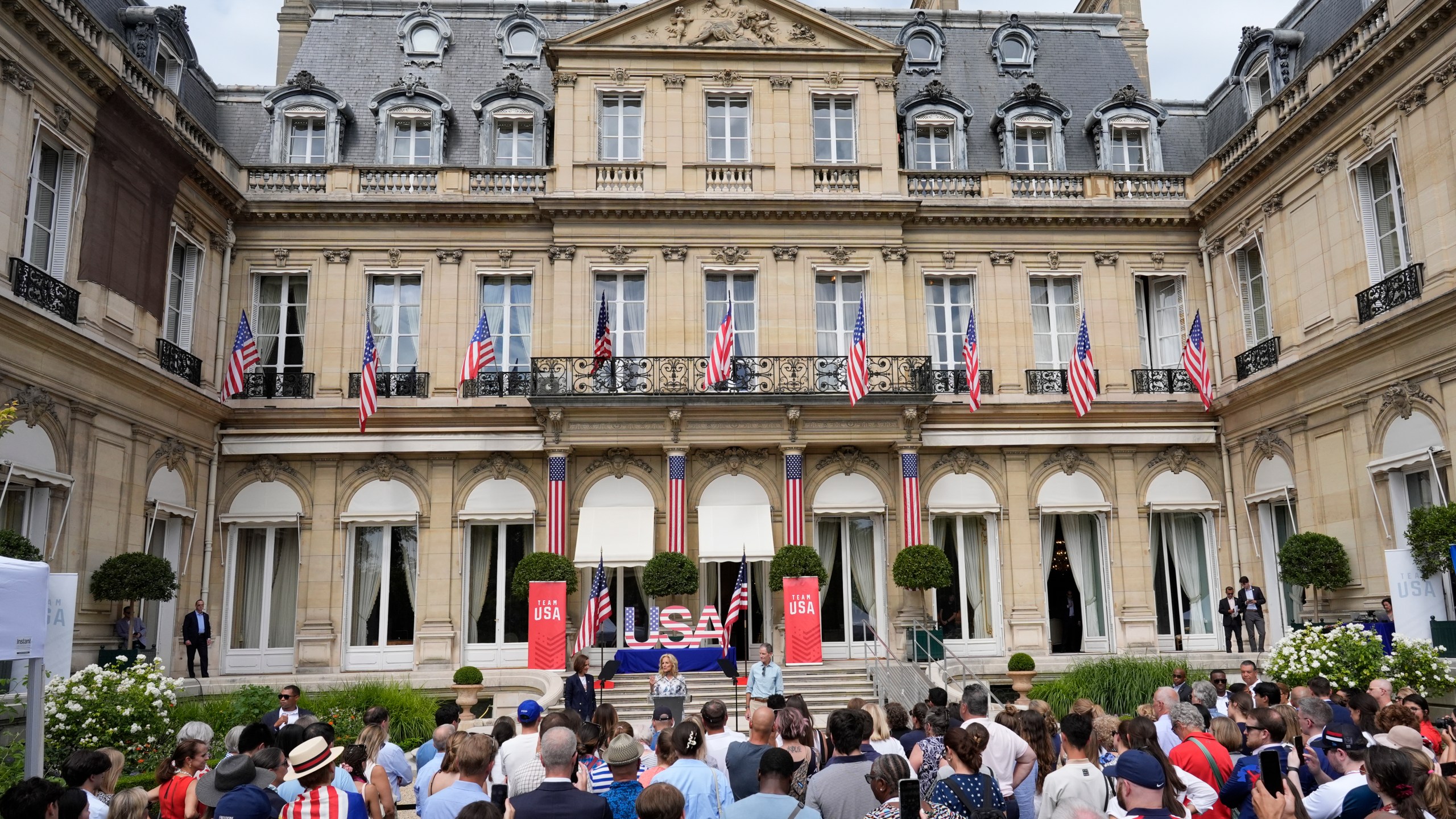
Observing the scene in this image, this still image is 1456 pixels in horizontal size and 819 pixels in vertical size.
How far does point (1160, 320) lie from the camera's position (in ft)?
75.7

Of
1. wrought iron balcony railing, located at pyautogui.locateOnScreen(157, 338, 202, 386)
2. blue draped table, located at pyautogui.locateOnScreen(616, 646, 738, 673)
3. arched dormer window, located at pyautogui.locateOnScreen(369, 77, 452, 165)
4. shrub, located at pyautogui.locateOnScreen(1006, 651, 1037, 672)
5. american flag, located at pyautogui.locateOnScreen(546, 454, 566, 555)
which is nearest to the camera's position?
shrub, located at pyautogui.locateOnScreen(1006, 651, 1037, 672)

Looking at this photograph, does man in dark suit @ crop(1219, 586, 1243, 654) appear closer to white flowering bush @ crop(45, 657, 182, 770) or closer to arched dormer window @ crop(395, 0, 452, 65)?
white flowering bush @ crop(45, 657, 182, 770)

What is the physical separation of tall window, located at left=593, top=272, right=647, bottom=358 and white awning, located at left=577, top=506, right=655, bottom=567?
10.6 feet

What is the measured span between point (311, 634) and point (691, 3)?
15.0m

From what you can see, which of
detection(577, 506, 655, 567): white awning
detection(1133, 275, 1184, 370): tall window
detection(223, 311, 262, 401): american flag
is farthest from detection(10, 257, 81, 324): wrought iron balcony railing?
detection(1133, 275, 1184, 370): tall window

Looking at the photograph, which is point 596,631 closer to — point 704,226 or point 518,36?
point 704,226

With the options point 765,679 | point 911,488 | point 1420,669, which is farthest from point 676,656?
point 1420,669

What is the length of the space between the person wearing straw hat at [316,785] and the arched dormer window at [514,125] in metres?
18.9

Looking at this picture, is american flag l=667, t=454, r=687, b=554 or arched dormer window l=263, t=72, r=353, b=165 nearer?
american flag l=667, t=454, r=687, b=554

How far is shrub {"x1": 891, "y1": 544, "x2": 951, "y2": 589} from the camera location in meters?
19.5

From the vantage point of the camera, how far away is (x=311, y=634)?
20391mm

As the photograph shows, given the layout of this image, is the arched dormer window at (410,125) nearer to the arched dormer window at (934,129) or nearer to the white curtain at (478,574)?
the white curtain at (478,574)

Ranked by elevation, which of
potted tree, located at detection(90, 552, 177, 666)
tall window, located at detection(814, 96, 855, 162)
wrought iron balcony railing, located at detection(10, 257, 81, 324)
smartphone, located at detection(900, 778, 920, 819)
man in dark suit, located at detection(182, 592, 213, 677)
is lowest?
smartphone, located at detection(900, 778, 920, 819)

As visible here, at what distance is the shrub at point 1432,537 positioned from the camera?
14.3 m
